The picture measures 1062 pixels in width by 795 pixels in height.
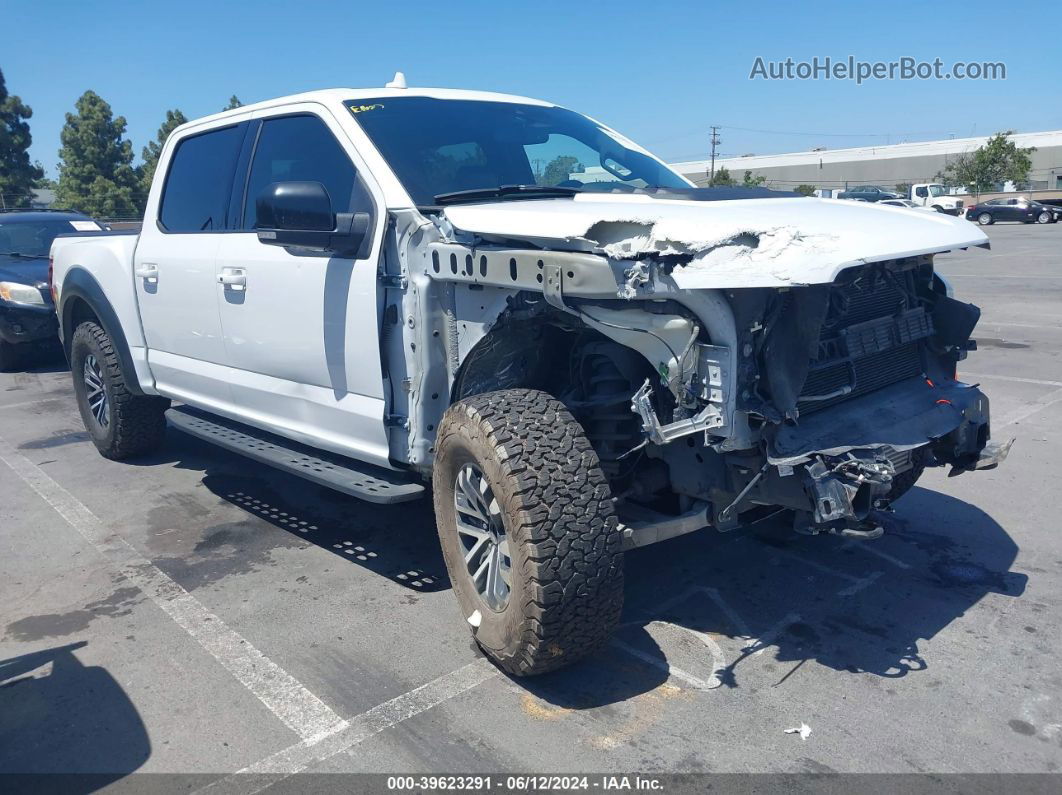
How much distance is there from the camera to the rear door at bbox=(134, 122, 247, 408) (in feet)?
16.0

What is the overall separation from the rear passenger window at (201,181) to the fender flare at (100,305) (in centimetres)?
86

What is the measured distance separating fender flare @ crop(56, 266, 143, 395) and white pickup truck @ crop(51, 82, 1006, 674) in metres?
0.80

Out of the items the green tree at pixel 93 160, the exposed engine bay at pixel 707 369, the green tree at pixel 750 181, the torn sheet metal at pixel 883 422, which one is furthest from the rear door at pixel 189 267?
the green tree at pixel 93 160

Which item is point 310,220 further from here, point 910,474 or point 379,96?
point 910,474

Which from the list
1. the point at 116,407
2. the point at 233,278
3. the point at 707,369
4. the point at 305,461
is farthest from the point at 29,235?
the point at 707,369

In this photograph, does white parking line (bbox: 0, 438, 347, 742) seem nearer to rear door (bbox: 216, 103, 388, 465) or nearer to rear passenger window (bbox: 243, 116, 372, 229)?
rear door (bbox: 216, 103, 388, 465)

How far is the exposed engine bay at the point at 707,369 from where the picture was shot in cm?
288

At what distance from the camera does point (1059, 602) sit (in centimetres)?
386

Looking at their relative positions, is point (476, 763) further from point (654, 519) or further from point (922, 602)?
point (922, 602)

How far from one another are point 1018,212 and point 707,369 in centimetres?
4246

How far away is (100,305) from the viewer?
596cm

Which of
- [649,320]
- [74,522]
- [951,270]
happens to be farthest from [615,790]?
[951,270]

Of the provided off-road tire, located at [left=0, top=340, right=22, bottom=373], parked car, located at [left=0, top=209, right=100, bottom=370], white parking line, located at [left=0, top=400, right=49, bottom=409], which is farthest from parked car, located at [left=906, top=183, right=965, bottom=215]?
white parking line, located at [left=0, top=400, right=49, bottom=409]

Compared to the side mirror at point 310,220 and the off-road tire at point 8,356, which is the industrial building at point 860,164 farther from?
the side mirror at point 310,220
